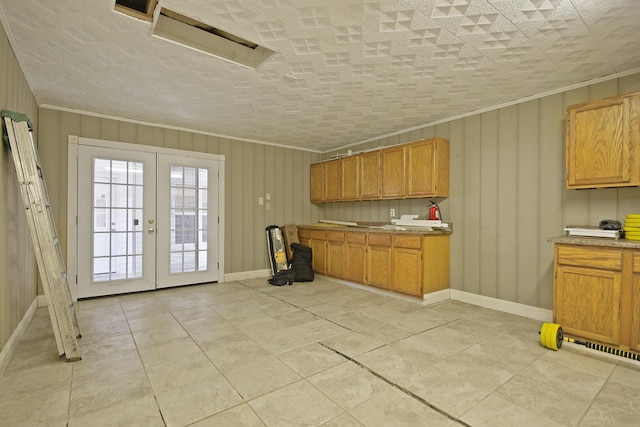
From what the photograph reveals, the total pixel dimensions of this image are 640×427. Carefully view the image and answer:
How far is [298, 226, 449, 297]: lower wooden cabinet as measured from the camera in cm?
407

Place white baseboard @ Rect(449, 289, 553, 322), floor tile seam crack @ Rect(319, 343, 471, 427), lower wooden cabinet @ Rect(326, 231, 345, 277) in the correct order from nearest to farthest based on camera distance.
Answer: floor tile seam crack @ Rect(319, 343, 471, 427) < white baseboard @ Rect(449, 289, 553, 322) < lower wooden cabinet @ Rect(326, 231, 345, 277)

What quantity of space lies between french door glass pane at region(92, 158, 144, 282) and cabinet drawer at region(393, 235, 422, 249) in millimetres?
3838

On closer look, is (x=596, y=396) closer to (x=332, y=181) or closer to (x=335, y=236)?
(x=335, y=236)

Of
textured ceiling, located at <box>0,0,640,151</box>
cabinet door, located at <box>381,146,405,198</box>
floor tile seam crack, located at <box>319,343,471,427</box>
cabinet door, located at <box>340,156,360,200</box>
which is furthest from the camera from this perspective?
cabinet door, located at <box>340,156,360,200</box>

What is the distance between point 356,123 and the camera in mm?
4684

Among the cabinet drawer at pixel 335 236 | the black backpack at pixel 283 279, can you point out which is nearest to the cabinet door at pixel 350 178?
the cabinet drawer at pixel 335 236

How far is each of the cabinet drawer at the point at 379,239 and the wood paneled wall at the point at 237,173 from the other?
2.05 m

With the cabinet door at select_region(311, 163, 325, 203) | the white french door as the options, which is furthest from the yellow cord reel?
the white french door

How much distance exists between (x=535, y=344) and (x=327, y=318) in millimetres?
2005

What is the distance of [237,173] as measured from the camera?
5.53 m

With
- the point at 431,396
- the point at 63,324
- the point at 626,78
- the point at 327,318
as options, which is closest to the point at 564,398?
the point at 431,396

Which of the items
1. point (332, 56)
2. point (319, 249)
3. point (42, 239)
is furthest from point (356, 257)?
point (42, 239)

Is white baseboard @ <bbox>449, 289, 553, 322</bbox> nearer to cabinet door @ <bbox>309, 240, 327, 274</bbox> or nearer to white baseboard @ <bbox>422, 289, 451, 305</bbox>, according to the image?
white baseboard @ <bbox>422, 289, 451, 305</bbox>

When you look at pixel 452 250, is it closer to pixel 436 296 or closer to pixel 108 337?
pixel 436 296
